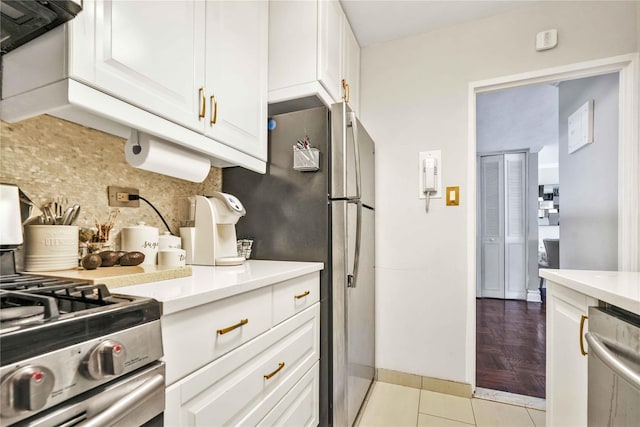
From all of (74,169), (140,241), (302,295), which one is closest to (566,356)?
(302,295)

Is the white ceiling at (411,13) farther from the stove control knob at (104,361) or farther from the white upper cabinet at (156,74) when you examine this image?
the stove control knob at (104,361)

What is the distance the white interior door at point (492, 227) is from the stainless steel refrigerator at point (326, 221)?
386cm

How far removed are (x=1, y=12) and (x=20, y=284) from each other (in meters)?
0.68

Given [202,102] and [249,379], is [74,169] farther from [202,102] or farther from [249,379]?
[249,379]

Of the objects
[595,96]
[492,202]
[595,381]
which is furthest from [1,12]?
[492,202]

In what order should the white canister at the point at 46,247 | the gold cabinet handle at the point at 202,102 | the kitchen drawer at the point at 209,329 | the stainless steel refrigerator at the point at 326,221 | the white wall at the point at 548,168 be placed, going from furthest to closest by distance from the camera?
the white wall at the point at 548,168, the stainless steel refrigerator at the point at 326,221, the gold cabinet handle at the point at 202,102, the white canister at the point at 46,247, the kitchen drawer at the point at 209,329

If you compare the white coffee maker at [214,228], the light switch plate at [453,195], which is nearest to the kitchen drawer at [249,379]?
the white coffee maker at [214,228]

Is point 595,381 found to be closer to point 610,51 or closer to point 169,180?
point 169,180

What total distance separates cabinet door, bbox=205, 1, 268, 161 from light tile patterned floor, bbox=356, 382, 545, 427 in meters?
1.61

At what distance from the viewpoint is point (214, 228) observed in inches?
54.2

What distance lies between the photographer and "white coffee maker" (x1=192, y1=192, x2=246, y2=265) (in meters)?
1.37

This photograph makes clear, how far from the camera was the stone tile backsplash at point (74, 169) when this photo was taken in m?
0.97

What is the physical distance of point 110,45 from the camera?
865 millimetres

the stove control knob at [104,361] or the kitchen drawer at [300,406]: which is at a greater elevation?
the stove control knob at [104,361]
